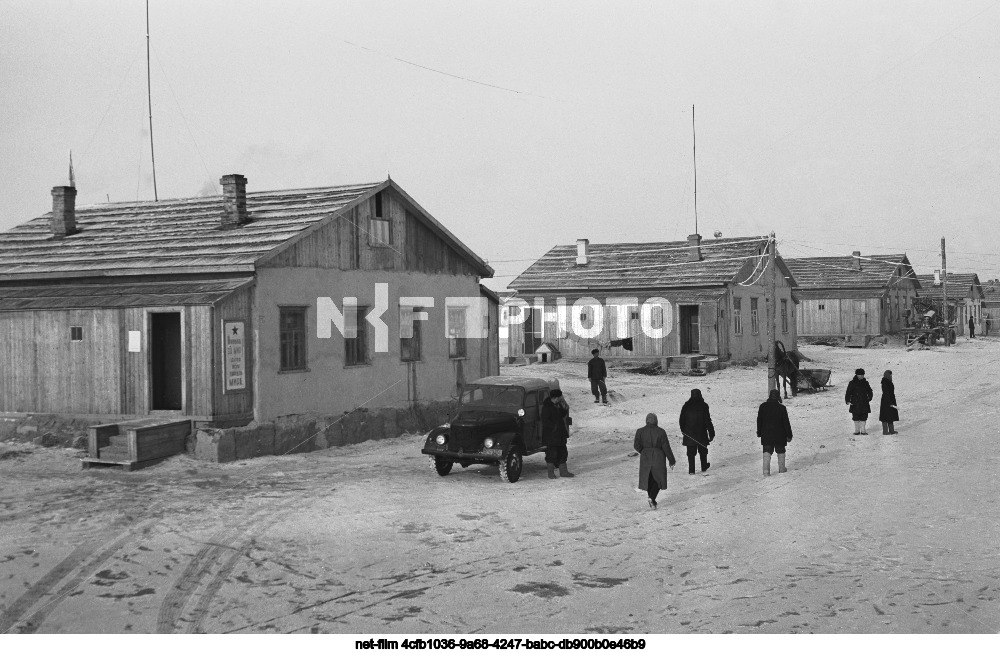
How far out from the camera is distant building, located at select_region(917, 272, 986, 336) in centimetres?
7581

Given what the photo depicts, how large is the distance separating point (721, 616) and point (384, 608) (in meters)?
3.22

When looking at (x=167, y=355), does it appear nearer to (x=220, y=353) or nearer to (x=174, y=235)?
(x=220, y=353)

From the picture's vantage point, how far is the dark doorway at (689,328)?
41219 millimetres

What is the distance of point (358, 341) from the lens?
23.3 meters

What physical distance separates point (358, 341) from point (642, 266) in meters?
22.4

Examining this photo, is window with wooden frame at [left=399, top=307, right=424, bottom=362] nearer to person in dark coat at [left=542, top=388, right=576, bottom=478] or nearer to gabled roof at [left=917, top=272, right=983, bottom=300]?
person in dark coat at [left=542, top=388, right=576, bottom=478]

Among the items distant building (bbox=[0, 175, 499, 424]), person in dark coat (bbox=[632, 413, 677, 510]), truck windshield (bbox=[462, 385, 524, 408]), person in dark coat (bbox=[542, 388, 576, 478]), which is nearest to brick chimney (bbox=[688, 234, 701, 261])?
distant building (bbox=[0, 175, 499, 424])

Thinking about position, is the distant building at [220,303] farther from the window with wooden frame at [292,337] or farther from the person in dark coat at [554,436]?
the person in dark coat at [554,436]

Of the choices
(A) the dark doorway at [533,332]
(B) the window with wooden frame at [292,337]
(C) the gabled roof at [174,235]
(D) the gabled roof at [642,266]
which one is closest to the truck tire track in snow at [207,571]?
(B) the window with wooden frame at [292,337]

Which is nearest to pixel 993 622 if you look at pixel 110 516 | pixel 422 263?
pixel 110 516

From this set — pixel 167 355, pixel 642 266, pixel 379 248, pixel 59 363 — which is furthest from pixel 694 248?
pixel 59 363

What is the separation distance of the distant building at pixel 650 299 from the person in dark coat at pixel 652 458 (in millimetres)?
25549

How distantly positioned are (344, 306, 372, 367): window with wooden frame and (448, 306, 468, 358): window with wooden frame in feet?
11.2

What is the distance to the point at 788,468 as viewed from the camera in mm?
17422
